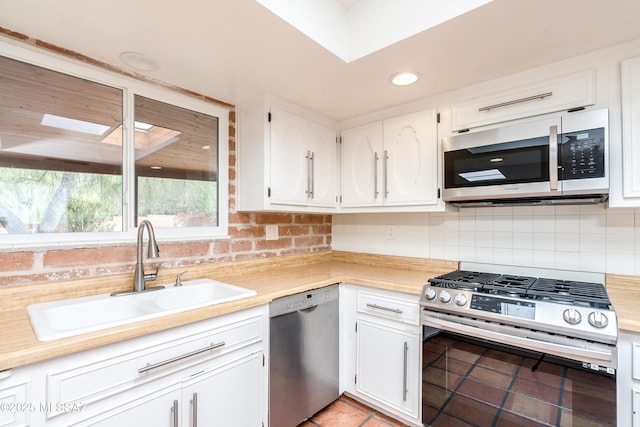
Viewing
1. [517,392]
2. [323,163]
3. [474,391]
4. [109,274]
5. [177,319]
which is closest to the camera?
[177,319]

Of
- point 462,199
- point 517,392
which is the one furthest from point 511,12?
point 517,392

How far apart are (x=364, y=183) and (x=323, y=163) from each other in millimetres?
357

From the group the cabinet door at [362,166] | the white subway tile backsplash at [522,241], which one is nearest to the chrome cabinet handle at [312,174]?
the cabinet door at [362,166]

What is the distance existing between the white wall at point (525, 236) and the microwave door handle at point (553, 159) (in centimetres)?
38

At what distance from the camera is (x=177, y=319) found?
1.21 meters

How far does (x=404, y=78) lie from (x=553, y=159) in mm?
895

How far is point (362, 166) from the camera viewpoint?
239cm

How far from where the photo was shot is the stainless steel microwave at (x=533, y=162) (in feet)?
4.77

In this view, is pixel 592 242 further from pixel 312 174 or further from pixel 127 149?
pixel 127 149

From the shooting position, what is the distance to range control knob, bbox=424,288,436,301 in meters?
1.64

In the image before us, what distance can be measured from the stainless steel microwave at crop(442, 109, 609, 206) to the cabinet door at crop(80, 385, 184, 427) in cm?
177

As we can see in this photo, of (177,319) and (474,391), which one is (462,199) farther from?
(177,319)

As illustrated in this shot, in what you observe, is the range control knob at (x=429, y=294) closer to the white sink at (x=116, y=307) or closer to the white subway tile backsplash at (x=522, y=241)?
the white subway tile backsplash at (x=522, y=241)

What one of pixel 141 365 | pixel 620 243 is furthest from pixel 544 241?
pixel 141 365
